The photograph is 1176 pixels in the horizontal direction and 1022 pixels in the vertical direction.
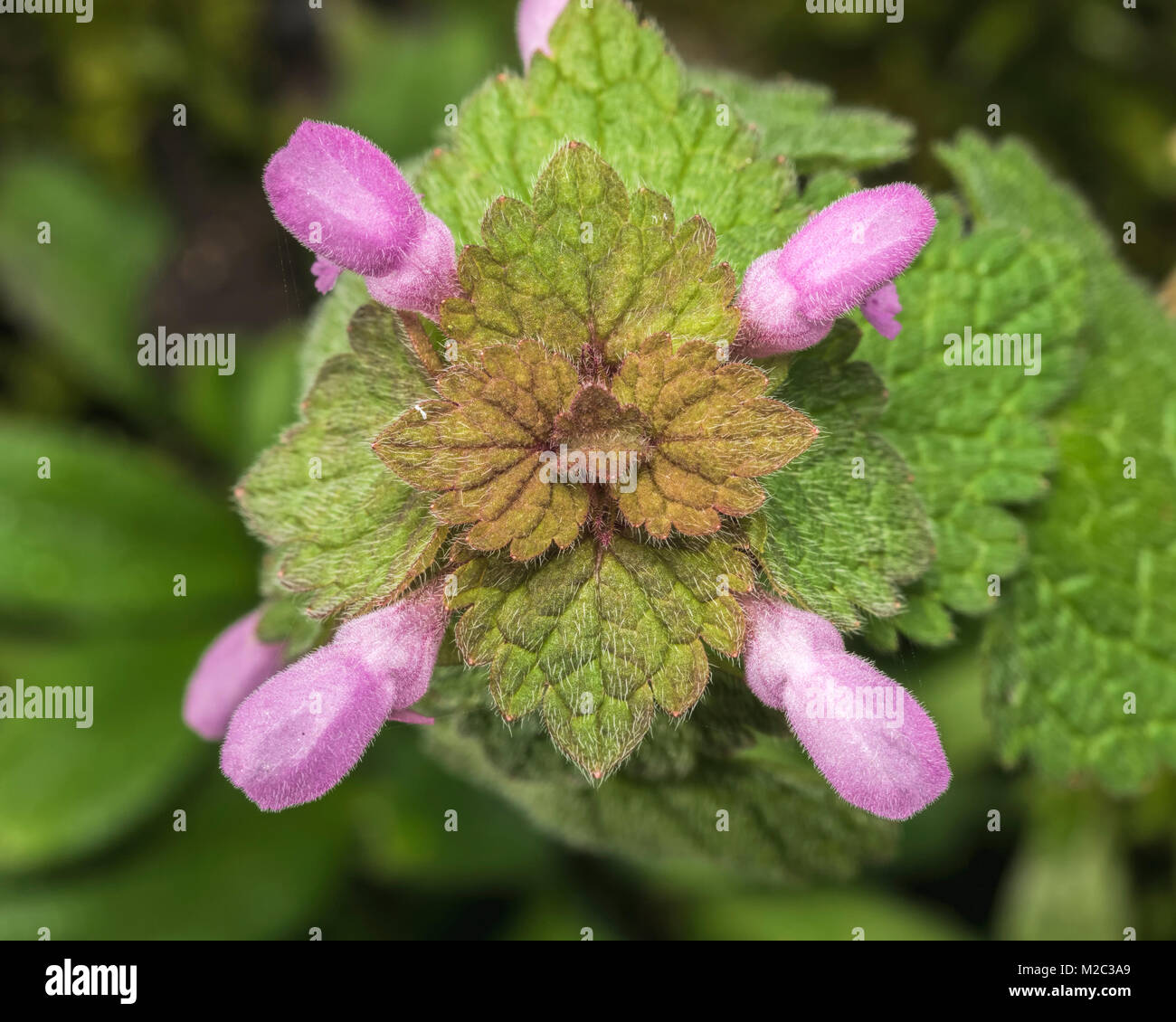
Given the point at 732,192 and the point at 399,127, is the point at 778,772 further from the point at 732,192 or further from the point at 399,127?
the point at 399,127

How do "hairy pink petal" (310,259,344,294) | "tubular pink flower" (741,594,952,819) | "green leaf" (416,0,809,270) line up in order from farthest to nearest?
"green leaf" (416,0,809,270), "hairy pink petal" (310,259,344,294), "tubular pink flower" (741,594,952,819)

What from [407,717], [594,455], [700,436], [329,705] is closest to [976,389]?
[700,436]

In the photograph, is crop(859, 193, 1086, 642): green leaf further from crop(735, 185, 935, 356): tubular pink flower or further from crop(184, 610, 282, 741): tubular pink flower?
crop(184, 610, 282, 741): tubular pink flower

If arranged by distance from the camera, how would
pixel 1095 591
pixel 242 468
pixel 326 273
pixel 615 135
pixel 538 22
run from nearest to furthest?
pixel 326 273 < pixel 615 135 < pixel 538 22 < pixel 1095 591 < pixel 242 468

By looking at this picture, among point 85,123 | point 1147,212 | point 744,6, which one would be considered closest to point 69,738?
point 85,123

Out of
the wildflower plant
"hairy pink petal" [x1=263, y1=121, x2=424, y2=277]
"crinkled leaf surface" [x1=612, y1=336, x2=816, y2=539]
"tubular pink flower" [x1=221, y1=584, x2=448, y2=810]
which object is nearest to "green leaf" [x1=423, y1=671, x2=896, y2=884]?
the wildflower plant

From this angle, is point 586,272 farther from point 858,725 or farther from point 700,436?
point 858,725
